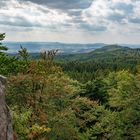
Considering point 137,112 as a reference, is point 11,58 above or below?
above

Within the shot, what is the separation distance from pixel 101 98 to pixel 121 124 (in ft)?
109

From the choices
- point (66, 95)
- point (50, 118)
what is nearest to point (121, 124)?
point (66, 95)

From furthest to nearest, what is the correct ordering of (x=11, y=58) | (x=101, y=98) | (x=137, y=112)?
1. (x=101, y=98)
2. (x=11, y=58)
3. (x=137, y=112)

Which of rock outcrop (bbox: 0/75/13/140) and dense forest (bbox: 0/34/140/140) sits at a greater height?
rock outcrop (bbox: 0/75/13/140)

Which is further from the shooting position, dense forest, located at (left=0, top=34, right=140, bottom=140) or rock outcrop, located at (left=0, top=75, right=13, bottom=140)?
dense forest, located at (left=0, top=34, right=140, bottom=140)

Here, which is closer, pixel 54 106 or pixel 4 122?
pixel 4 122

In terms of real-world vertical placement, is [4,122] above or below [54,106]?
above

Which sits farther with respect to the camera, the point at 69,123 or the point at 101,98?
the point at 101,98

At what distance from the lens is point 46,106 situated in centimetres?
4081

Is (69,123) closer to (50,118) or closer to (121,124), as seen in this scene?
(50,118)

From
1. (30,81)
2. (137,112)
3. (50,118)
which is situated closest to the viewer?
(50,118)

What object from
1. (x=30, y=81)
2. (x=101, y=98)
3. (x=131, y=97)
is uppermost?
(x=30, y=81)

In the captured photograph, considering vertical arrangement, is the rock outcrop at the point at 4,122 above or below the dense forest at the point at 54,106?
above

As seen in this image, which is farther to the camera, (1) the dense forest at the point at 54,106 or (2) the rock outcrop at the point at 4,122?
(1) the dense forest at the point at 54,106
